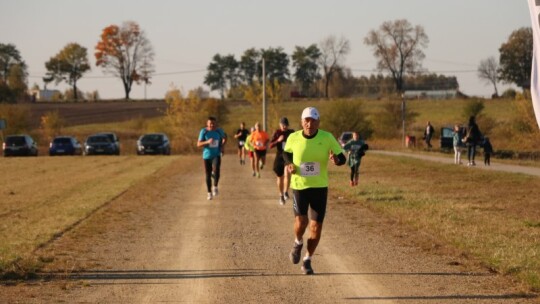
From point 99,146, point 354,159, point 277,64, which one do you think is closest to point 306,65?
point 277,64

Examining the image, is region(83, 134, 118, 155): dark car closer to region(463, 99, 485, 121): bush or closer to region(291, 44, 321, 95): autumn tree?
region(463, 99, 485, 121): bush

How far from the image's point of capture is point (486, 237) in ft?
43.8

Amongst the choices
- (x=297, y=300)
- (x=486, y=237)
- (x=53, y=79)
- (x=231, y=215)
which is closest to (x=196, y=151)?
(x=231, y=215)

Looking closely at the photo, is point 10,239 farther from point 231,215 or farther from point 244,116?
point 244,116

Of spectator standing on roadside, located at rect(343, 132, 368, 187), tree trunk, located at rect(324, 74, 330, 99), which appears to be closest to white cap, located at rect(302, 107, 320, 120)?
spectator standing on roadside, located at rect(343, 132, 368, 187)

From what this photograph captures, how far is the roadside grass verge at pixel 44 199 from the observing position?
12938 mm

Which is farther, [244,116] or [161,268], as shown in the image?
[244,116]

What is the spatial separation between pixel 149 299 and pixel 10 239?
19.6ft

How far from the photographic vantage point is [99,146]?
5744cm

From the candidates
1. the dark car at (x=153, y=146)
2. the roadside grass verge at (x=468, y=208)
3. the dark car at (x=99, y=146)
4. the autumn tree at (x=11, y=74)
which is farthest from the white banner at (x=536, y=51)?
the autumn tree at (x=11, y=74)

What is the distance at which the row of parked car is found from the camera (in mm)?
56594

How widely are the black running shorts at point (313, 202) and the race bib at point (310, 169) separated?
7.2 inches

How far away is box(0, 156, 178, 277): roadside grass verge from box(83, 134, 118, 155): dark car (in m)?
11.6

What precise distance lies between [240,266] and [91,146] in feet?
155
